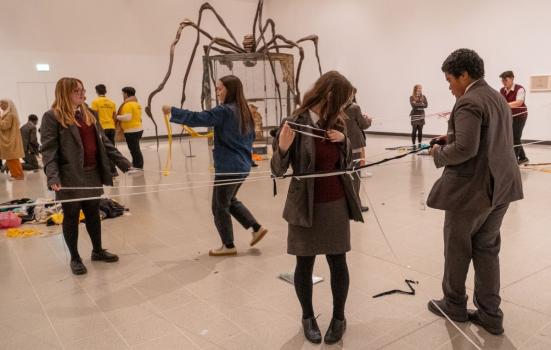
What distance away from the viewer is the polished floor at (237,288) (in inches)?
98.0

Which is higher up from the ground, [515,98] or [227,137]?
[515,98]

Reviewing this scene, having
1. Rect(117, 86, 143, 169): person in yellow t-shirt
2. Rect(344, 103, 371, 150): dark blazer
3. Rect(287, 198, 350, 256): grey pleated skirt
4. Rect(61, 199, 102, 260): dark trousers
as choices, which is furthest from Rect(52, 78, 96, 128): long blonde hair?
Rect(117, 86, 143, 169): person in yellow t-shirt

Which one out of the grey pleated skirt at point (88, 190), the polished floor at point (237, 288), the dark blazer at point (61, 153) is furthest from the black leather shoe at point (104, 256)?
the dark blazer at point (61, 153)

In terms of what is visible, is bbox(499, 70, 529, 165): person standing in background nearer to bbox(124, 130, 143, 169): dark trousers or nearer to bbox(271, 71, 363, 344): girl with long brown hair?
bbox(271, 71, 363, 344): girl with long brown hair

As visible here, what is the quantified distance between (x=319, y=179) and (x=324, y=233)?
256 mm

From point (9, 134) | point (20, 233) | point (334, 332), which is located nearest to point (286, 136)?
point (334, 332)

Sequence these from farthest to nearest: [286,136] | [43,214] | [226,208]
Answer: [43,214]
[226,208]
[286,136]

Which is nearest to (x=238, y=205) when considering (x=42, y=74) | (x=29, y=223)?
(x=29, y=223)

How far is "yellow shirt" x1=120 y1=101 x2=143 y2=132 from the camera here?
7.67 meters

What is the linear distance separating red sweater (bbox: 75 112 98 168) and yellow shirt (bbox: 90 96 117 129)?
4.73m

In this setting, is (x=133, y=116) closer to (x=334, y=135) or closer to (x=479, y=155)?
(x=334, y=135)

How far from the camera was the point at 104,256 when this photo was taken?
3.74 metres

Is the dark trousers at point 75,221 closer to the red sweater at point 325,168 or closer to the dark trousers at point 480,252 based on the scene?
the red sweater at point 325,168

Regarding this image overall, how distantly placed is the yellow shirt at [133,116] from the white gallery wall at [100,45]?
5.65 meters
